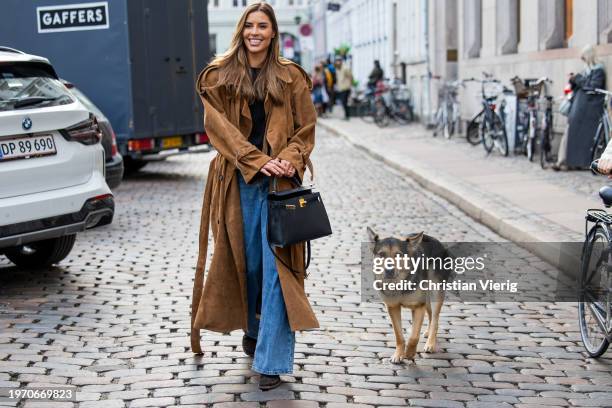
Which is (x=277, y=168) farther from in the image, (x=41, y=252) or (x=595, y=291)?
(x=41, y=252)

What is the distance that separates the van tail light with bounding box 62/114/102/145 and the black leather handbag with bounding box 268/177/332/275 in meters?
3.23

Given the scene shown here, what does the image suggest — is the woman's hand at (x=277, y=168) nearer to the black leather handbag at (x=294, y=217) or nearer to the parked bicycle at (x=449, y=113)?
the black leather handbag at (x=294, y=217)

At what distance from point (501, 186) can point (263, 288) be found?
364 inches

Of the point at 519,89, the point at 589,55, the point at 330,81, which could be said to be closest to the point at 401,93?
the point at 330,81

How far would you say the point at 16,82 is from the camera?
27.1 ft

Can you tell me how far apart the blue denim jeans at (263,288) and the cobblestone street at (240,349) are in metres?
0.17

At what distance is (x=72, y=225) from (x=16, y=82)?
3.75 ft

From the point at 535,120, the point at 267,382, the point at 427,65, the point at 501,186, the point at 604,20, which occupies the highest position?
the point at 604,20

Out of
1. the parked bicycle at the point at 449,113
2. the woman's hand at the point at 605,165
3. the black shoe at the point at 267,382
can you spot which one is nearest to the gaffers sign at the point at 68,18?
the parked bicycle at the point at 449,113

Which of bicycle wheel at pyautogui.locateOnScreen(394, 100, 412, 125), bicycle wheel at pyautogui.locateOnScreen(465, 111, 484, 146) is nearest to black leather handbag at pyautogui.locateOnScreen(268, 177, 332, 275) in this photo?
bicycle wheel at pyautogui.locateOnScreen(465, 111, 484, 146)

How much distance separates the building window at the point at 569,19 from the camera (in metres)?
Answer: 18.6

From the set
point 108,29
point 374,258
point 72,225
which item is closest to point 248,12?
point 374,258

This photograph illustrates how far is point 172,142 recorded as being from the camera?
17.8 m

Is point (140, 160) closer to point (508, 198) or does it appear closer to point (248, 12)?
point (508, 198)
